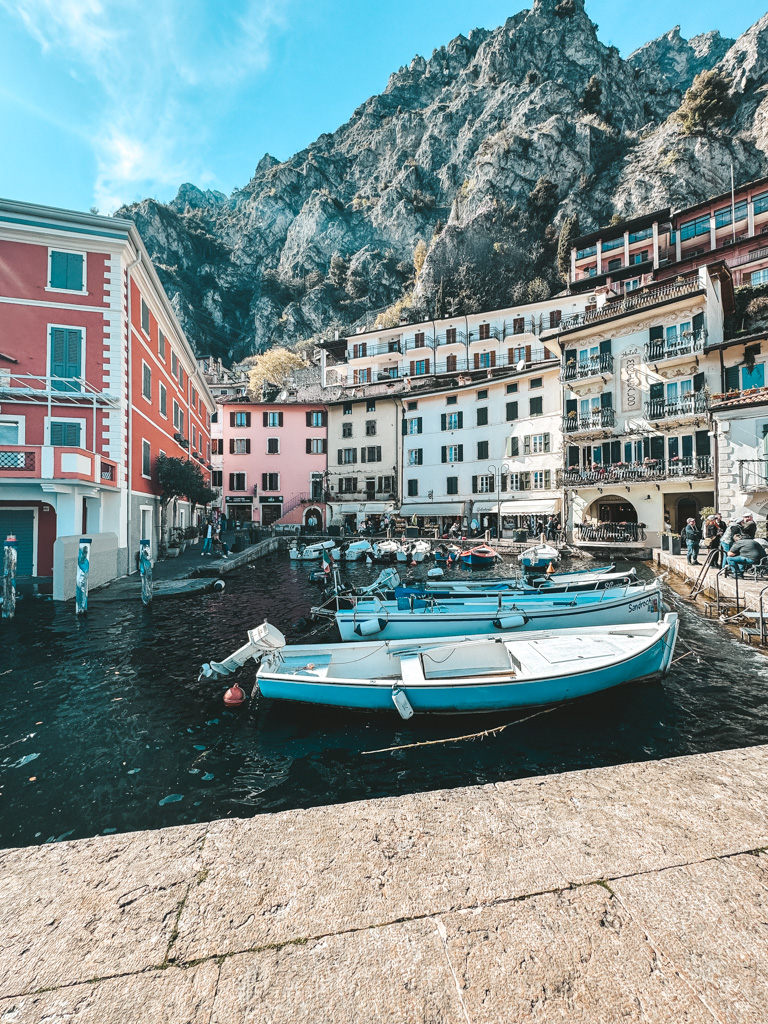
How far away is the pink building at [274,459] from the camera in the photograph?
157ft

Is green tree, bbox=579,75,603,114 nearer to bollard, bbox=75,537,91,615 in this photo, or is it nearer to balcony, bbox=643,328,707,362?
balcony, bbox=643,328,707,362

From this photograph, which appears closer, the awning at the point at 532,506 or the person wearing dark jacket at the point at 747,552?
the person wearing dark jacket at the point at 747,552

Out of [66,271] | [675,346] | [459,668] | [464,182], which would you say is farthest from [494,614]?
[464,182]

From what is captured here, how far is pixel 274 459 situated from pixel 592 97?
8161 centimetres

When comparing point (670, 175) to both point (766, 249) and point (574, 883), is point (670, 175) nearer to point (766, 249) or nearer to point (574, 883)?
point (766, 249)

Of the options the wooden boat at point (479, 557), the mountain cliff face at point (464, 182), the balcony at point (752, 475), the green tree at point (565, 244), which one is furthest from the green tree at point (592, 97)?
the wooden boat at point (479, 557)

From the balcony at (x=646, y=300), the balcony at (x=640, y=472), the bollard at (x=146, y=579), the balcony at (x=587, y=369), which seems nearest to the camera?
the bollard at (x=146, y=579)

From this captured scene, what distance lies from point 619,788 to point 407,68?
562 ft

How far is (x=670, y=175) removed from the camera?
57.1m

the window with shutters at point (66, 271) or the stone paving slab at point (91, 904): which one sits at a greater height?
the window with shutters at point (66, 271)

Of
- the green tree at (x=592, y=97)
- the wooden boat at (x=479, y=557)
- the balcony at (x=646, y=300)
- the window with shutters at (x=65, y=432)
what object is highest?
the green tree at (x=592, y=97)

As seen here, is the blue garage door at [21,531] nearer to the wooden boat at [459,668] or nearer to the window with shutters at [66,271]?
the window with shutters at [66,271]

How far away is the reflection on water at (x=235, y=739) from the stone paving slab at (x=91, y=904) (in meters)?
3.37

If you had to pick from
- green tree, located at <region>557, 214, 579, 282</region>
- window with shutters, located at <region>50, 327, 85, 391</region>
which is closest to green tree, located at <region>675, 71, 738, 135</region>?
green tree, located at <region>557, 214, 579, 282</region>
